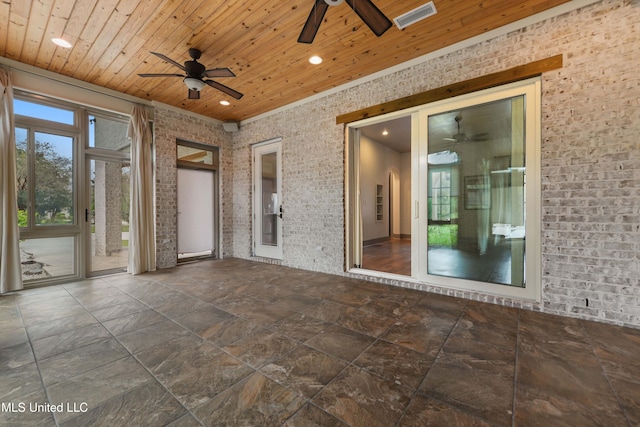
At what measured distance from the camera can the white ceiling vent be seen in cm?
253

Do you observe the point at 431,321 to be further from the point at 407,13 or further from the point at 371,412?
the point at 407,13

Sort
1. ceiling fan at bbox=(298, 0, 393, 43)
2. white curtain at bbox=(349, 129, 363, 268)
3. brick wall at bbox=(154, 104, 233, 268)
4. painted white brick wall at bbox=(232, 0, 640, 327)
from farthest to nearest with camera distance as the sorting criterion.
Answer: brick wall at bbox=(154, 104, 233, 268) → white curtain at bbox=(349, 129, 363, 268) → painted white brick wall at bbox=(232, 0, 640, 327) → ceiling fan at bbox=(298, 0, 393, 43)

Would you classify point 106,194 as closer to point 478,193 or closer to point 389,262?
point 389,262

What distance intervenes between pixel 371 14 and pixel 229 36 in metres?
1.81

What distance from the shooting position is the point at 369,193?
7609mm

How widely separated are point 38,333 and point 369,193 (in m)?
6.88

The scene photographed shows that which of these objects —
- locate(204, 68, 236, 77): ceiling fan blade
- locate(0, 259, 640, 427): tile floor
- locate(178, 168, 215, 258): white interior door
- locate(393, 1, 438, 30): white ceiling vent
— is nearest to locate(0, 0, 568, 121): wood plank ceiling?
locate(393, 1, 438, 30): white ceiling vent

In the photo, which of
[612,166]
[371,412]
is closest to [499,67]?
[612,166]

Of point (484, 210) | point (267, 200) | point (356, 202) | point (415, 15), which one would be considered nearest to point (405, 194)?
point (356, 202)

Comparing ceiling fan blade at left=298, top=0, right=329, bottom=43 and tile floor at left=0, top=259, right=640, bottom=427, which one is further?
ceiling fan blade at left=298, top=0, right=329, bottom=43

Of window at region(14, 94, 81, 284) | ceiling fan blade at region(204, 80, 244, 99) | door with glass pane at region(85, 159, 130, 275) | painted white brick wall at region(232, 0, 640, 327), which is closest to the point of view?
painted white brick wall at region(232, 0, 640, 327)

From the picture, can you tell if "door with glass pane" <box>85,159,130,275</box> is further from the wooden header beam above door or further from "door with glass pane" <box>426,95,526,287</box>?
"door with glass pane" <box>426,95,526,287</box>

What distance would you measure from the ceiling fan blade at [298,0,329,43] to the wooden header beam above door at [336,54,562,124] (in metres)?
1.76

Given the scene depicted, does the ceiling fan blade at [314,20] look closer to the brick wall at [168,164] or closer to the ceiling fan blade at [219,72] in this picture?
the ceiling fan blade at [219,72]
